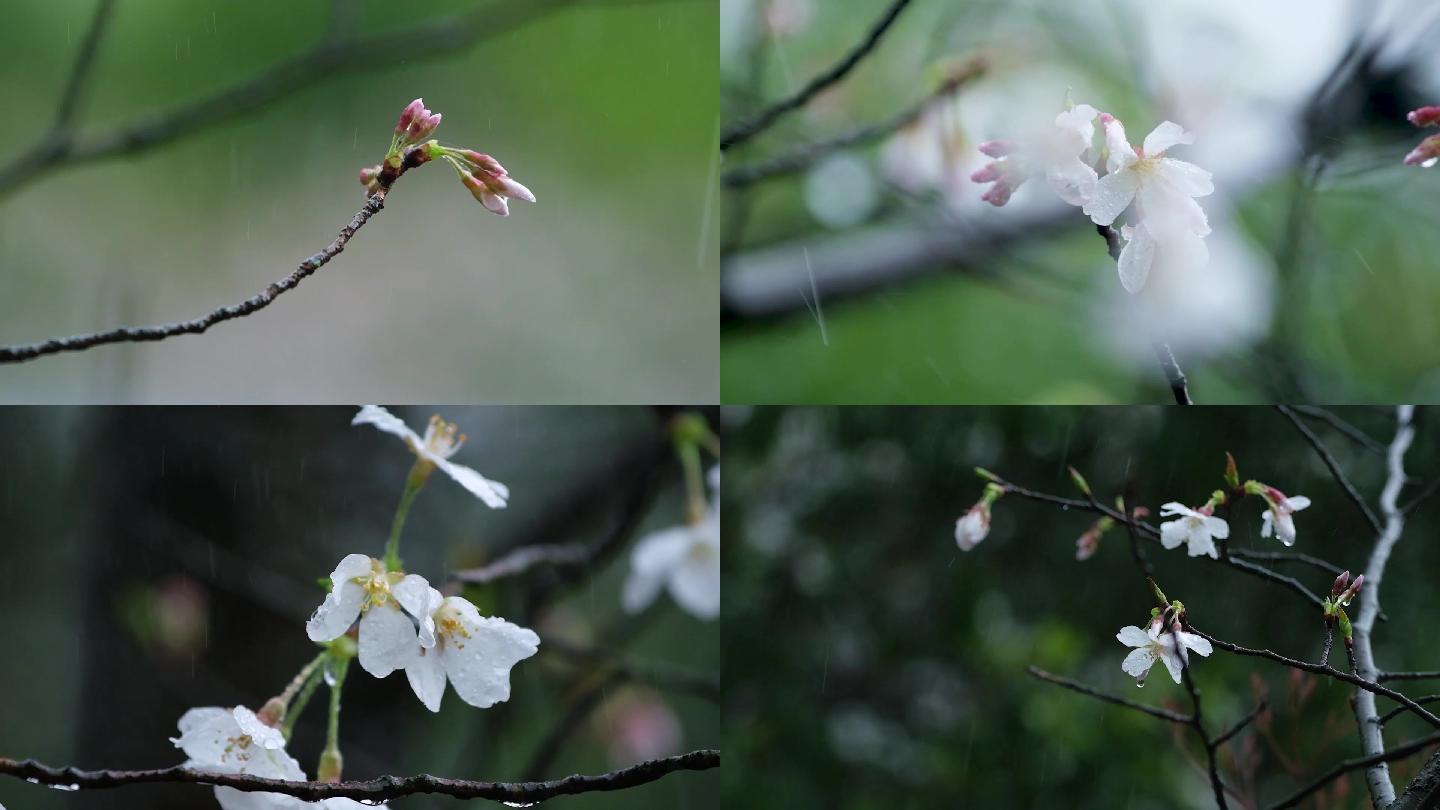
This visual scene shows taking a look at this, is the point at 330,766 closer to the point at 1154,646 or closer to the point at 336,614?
the point at 336,614

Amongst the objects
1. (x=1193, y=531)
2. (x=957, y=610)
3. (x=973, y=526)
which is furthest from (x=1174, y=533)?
(x=957, y=610)

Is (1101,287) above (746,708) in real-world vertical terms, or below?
above

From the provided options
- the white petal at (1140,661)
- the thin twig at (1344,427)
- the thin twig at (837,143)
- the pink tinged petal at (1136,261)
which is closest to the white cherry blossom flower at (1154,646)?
the white petal at (1140,661)

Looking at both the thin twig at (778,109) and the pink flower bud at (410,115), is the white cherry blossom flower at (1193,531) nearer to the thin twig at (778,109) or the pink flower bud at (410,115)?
the thin twig at (778,109)

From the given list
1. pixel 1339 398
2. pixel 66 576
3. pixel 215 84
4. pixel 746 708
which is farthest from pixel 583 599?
pixel 1339 398

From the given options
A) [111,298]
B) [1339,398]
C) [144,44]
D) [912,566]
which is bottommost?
[912,566]

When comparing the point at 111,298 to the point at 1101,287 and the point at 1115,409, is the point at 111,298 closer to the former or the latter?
the point at 1101,287
